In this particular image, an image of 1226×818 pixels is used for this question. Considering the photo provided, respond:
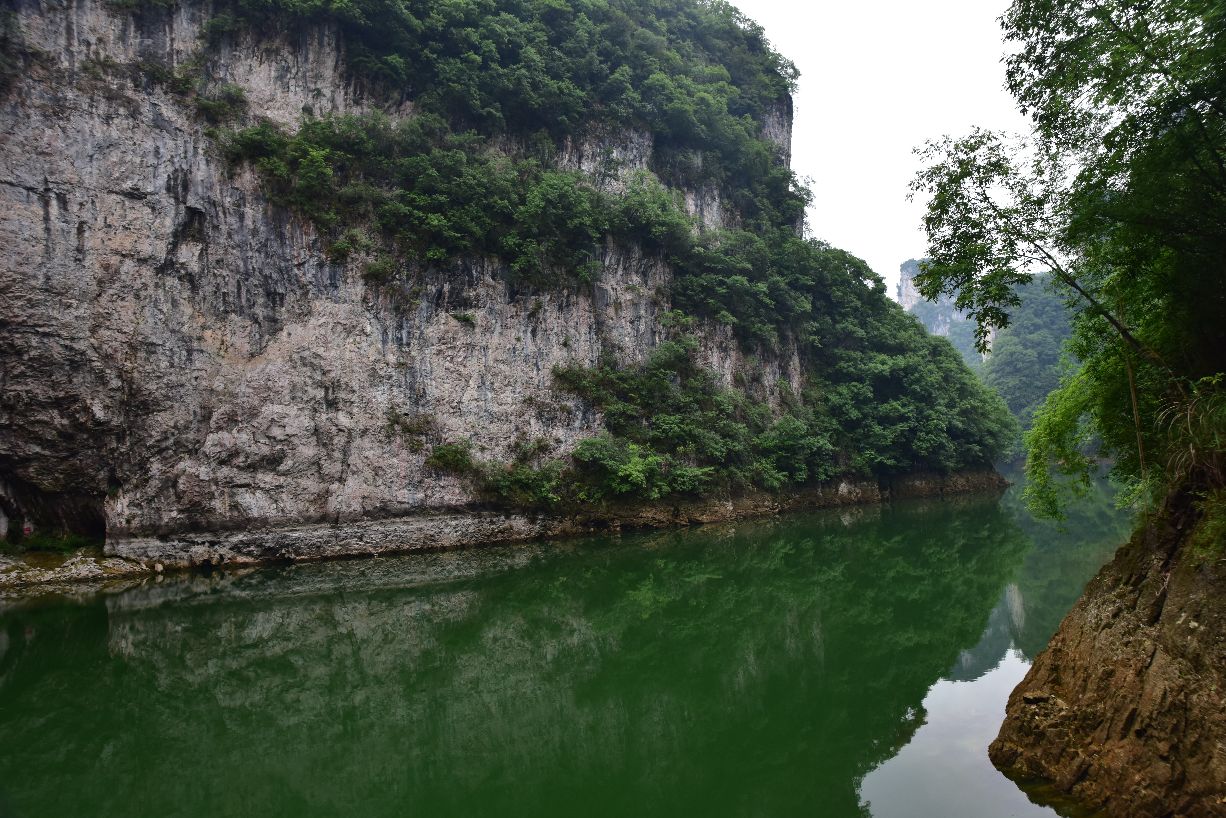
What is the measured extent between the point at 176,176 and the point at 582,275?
10.9 meters

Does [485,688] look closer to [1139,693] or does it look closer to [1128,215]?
[1139,693]

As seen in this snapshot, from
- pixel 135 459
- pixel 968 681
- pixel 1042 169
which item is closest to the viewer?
pixel 1042 169

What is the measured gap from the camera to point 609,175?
2334 centimetres

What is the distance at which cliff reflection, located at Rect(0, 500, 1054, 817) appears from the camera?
5309mm

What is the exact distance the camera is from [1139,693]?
166 inches

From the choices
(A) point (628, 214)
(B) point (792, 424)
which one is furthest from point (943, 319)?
(A) point (628, 214)

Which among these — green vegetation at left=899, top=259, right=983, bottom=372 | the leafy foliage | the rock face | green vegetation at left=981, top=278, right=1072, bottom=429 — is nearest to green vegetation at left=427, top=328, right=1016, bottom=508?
the leafy foliage

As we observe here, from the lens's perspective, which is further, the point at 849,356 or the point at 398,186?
the point at 849,356

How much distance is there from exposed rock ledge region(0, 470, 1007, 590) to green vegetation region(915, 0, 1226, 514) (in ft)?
43.3

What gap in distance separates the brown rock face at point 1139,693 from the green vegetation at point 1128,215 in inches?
29.8

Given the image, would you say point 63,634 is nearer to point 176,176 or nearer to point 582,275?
point 176,176

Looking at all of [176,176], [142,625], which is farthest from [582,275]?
[142,625]

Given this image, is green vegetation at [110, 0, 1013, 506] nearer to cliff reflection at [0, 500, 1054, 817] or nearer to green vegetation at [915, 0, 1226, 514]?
cliff reflection at [0, 500, 1054, 817]

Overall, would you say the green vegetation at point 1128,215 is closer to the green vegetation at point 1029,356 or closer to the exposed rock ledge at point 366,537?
the exposed rock ledge at point 366,537
